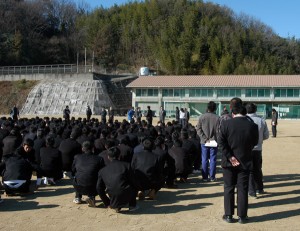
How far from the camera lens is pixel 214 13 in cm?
6600

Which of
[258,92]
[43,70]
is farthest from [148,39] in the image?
[258,92]

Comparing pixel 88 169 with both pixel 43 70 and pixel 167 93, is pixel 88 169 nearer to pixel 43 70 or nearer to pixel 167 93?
pixel 167 93

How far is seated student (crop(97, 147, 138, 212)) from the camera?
5.35 meters

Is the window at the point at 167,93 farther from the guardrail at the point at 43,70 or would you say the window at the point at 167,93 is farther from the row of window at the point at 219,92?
the guardrail at the point at 43,70

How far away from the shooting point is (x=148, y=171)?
19.8 feet

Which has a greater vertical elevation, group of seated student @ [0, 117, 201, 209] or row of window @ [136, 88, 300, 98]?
row of window @ [136, 88, 300, 98]

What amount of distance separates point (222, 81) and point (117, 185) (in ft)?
110

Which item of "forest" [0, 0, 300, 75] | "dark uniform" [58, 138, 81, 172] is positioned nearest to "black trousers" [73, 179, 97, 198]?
"dark uniform" [58, 138, 81, 172]

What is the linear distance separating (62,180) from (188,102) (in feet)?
101

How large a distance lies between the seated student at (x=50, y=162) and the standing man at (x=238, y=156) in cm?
365

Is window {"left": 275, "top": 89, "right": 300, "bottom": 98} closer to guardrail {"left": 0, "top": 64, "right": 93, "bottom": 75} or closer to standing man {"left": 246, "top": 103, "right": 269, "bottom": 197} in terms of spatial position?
guardrail {"left": 0, "top": 64, "right": 93, "bottom": 75}

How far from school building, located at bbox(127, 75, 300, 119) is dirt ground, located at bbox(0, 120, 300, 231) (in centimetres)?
2996

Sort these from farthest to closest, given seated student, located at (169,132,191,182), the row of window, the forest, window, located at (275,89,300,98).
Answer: the forest < the row of window < window, located at (275,89,300,98) < seated student, located at (169,132,191,182)

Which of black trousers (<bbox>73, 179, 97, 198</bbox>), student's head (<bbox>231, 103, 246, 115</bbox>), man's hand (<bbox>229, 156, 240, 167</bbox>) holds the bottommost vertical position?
black trousers (<bbox>73, 179, 97, 198</bbox>)
